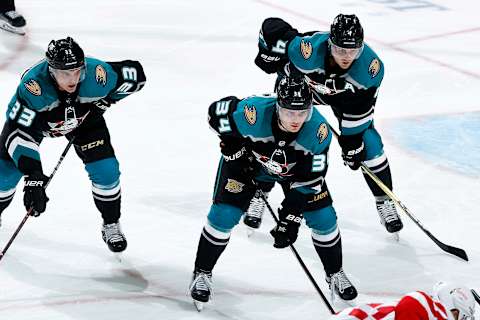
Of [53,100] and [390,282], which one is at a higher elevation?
[53,100]

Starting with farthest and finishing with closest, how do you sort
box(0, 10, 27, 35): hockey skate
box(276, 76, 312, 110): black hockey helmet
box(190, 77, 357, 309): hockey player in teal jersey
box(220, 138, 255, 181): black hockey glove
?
box(0, 10, 27, 35): hockey skate
box(220, 138, 255, 181): black hockey glove
box(190, 77, 357, 309): hockey player in teal jersey
box(276, 76, 312, 110): black hockey helmet

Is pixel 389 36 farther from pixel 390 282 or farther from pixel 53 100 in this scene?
pixel 53 100

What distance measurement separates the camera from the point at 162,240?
4.70 metres

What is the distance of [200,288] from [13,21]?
3992 mm

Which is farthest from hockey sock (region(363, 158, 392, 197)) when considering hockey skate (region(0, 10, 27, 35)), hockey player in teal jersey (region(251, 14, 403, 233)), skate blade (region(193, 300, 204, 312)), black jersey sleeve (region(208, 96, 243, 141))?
hockey skate (region(0, 10, 27, 35))

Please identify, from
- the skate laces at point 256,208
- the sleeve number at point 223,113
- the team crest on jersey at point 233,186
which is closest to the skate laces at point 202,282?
the team crest on jersey at point 233,186

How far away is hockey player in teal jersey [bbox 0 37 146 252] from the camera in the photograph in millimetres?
4035

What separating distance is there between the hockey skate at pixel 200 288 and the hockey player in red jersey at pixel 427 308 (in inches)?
50.3

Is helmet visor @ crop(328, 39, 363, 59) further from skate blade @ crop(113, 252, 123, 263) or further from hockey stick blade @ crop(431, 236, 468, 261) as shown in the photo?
skate blade @ crop(113, 252, 123, 263)

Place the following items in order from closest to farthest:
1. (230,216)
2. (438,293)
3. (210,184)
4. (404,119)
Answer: (438,293), (230,216), (210,184), (404,119)

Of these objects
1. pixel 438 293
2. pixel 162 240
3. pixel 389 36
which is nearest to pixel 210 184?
pixel 162 240

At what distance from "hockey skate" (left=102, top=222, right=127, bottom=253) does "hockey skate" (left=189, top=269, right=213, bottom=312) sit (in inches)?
17.6

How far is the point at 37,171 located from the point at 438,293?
1827mm

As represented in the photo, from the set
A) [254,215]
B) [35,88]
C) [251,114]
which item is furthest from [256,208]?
[35,88]
